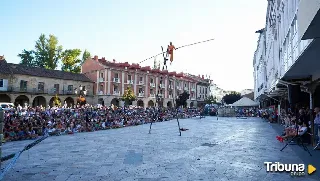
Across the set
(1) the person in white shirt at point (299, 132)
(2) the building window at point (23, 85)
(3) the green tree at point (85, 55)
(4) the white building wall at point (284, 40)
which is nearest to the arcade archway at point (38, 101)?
(2) the building window at point (23, 85)

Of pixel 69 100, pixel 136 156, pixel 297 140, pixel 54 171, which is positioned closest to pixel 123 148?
pixel 136 156

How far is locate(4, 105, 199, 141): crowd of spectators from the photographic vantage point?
14.9m

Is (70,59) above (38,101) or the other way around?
above

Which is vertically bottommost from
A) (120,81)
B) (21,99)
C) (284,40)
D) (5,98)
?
(21,99)

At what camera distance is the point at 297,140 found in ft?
35.9

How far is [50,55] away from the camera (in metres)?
51.2

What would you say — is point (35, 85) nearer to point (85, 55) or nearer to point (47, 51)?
point (47, 51)

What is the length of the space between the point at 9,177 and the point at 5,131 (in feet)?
30.4

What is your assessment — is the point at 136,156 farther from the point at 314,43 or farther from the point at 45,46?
the point at 45,46

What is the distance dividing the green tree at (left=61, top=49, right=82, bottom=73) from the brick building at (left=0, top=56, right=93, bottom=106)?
22.3ft

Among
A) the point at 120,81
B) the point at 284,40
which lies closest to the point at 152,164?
the point at 284,40

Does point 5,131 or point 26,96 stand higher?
point 26,96

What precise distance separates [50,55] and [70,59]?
12.9 feet

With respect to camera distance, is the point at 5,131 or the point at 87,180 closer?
the point at 87,180
